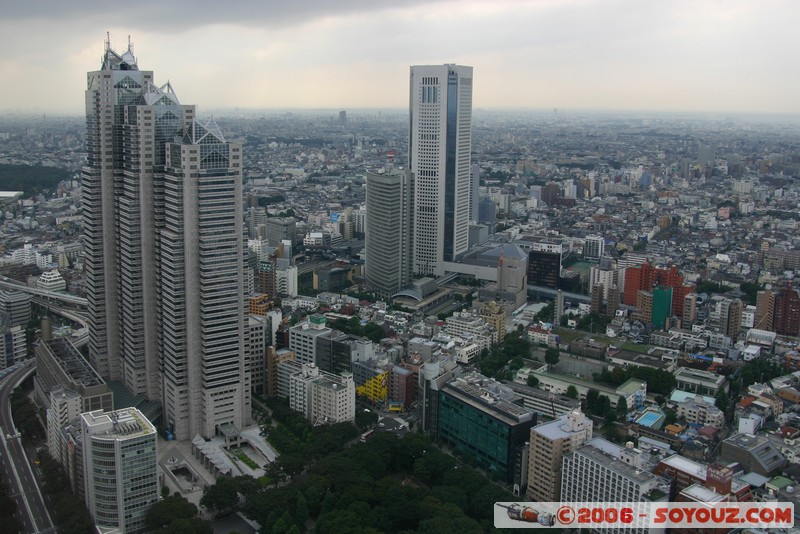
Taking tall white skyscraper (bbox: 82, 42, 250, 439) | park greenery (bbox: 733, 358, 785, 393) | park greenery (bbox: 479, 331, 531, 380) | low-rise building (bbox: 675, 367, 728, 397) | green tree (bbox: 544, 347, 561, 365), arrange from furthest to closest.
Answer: green tree (bbox: 544, 347, 561, 365) → park greenery (bbox: 479, 331, 531, 380) → park greenery (bbox: 733, 358, 785, 393) → low-rise building (bbox: 675, 367, 728, 397) → tall white skyscraper (bbox: 82, 42, 250, 439)

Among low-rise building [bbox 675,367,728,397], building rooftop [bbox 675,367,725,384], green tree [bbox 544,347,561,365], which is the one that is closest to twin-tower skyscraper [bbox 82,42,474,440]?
green tree [bbox 544,347,561,365]

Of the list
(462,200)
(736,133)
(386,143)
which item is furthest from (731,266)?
(736,133)

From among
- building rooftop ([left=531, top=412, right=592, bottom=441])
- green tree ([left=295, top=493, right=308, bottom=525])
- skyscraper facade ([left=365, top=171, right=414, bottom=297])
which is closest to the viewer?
green tree ([left=295, top=493, right=308, bottom=525])

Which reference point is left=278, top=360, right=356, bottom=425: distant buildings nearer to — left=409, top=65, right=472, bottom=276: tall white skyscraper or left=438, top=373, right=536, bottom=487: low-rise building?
left=438, top=373, right=536, bottom=487: low-rise building

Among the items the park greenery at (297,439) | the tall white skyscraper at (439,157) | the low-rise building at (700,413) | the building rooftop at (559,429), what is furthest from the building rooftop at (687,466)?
the tall white skyscraper at (439,157)

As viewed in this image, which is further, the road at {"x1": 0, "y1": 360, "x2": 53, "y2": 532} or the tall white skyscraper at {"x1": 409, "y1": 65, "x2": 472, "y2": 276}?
the tall white skyscraper at {"x1": 409, "y1": 65, "x2": 472, "y2": 276}

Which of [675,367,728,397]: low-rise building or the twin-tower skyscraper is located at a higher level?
the twin-tower skyscraper

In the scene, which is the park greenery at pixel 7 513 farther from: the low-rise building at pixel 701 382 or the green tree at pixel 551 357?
the low-rise building at pixel 701 382

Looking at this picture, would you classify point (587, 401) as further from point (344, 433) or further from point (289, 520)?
point (289, 520)
